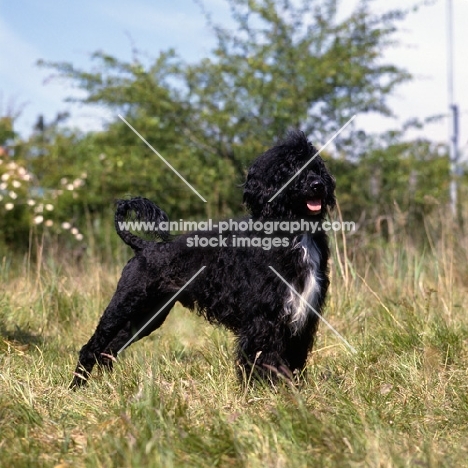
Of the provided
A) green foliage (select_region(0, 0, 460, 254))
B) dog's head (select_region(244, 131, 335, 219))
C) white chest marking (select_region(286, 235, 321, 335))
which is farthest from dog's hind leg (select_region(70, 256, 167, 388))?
green foliage (select_region(0, 0, 460, 254))

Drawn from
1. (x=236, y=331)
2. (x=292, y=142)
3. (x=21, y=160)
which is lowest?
(x=236, y=331)

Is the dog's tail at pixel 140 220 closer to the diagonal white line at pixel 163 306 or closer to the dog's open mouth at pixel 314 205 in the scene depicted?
the diagonal white line at pixel 163 306

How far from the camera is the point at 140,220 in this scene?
4.76 m

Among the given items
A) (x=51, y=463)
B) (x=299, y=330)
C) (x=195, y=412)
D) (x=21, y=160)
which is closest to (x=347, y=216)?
(x=21, y=160)

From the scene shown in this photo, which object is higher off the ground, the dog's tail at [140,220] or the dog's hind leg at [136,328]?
the dog's tail at [140,220]

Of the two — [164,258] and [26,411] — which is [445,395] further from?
[26,411]

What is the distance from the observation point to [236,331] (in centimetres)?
445

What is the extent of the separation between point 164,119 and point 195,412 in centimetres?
766

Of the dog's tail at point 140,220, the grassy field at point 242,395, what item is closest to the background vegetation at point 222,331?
the grassy field at point 242,395

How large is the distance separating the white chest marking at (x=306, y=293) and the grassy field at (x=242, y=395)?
40cm

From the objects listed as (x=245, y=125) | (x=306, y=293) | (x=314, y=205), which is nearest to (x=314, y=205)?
(x=314, y=205)

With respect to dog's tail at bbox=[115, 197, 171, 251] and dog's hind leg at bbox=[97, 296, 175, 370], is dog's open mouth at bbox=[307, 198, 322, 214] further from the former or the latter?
dog's hind leg at bbox=[97, 296, 175, 370]

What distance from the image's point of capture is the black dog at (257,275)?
4039 mm

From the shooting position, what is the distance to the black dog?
404 cm
